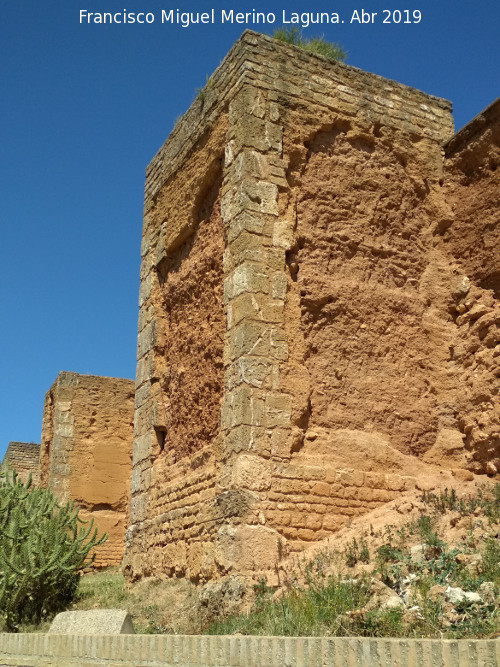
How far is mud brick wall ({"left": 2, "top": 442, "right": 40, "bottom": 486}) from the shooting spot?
20.9 m

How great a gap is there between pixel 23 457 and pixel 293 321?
14.5 metres

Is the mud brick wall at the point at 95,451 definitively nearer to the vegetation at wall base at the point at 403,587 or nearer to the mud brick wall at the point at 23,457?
the mud brick wall at the point at 23,457

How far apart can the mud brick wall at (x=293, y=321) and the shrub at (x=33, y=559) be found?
0.81 m

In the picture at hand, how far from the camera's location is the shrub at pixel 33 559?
8852 mm

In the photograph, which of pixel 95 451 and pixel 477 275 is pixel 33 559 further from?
pixel 95 451

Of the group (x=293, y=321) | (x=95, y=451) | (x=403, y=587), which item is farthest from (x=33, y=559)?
(x=95, y=451)

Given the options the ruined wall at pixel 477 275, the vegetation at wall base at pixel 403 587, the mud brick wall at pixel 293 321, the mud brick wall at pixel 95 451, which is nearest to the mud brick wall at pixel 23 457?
the mud brick wall at pixel 95 451

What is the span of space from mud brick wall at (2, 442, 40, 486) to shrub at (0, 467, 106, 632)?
431 inches

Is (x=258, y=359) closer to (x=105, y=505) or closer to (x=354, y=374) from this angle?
(x=354, y=374)

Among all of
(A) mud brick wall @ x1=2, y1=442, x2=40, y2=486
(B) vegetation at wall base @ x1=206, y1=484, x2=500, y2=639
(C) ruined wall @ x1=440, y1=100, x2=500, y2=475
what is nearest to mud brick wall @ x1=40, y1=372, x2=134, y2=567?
(A) mud brick wall @ x1=2, y1=442, x2=40, y2=486

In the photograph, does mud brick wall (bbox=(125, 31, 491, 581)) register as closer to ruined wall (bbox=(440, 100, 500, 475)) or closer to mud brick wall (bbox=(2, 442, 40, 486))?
ruined wall (bbox=(440, 100, 500, 475))

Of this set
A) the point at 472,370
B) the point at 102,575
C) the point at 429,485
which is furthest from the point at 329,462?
the point at 102,575

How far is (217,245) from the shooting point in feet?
30.6

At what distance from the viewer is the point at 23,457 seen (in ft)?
69.4
